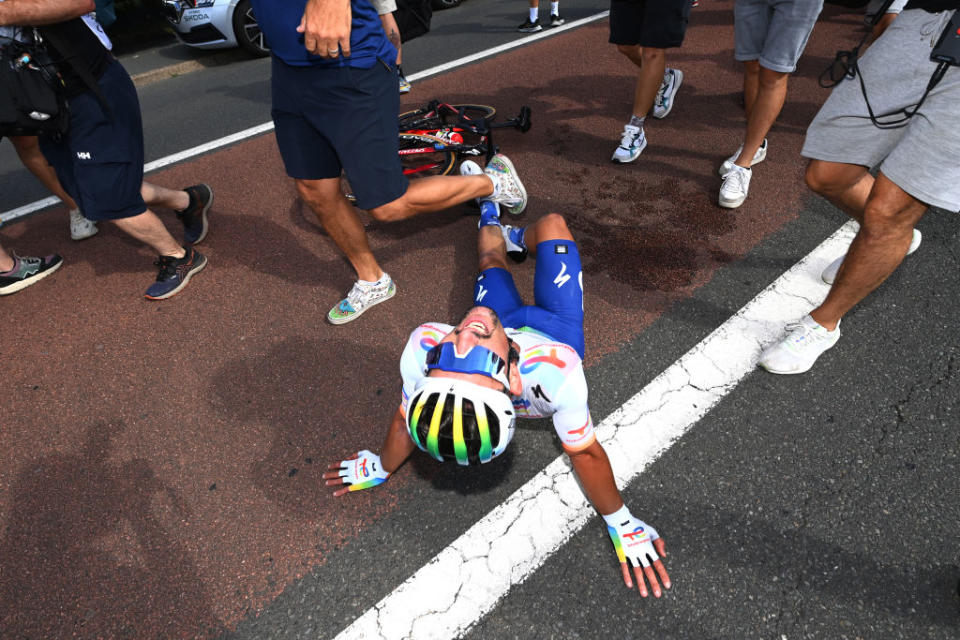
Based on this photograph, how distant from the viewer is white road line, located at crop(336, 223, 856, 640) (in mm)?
1932

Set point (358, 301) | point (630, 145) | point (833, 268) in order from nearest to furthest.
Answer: point (833, 268)
point (358, 301)
point (630, 145)

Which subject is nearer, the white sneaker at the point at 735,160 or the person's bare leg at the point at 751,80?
the white sneaker at the point at 735,160

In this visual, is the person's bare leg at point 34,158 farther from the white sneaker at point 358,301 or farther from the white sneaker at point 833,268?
the white sneaker at point 833,268

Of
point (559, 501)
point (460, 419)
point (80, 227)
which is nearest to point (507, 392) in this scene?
point (460, 419)

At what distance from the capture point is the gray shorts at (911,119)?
1.95m

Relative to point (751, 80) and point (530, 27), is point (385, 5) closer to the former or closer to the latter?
point (751, 80)

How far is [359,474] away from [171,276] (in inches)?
87.8

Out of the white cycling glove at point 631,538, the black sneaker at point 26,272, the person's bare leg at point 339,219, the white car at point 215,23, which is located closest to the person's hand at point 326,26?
the person's bare leg at point 339,219

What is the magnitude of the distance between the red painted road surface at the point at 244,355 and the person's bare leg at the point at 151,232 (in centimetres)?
26

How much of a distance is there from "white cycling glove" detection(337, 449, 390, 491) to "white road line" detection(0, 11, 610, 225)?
4275 millimetres

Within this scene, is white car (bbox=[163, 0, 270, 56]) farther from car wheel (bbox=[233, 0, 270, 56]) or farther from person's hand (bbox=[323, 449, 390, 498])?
person's hand (bbox=[323, 449, 390, 498])

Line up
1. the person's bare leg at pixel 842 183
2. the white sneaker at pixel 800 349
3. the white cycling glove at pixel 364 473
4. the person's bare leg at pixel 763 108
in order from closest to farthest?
the white cycling glove at pixel 364 473 → the person's bare leg at pixel 842 183 → the white sneaker at pixel 800 349 → the person's bare leg at pixel 763 108

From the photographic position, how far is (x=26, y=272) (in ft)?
12.0

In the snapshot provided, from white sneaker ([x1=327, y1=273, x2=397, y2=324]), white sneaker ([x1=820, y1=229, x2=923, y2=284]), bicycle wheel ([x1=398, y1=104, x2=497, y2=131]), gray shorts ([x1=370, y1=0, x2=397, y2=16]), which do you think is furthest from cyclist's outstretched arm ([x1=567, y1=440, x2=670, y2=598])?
gray shorts ([x1=370, y1=0, x2=397, y2=16])
